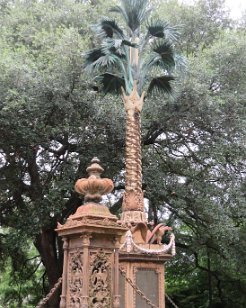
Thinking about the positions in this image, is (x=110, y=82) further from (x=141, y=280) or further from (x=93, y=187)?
(x=93, y=187)

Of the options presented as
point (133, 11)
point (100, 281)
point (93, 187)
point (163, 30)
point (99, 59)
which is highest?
point (133, 11)

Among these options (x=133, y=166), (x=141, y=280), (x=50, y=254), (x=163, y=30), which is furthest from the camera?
(x=50, y=254)

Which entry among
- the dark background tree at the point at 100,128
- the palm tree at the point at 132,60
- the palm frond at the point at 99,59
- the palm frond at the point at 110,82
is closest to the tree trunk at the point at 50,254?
the dark background tree at the point at 100,128

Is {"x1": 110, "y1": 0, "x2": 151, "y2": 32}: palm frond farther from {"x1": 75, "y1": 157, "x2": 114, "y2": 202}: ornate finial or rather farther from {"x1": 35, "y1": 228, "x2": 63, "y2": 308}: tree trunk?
{"x1": 75, "y1": 157, "x2": 114, "y2": 202}: ornate finial

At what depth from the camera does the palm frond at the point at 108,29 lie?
14.7 m

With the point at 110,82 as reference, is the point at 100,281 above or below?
below

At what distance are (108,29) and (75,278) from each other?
10507 mm

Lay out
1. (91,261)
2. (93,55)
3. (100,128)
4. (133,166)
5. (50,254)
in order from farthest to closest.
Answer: (50,254) < (100,128) < (93,55) < (133,166) < (91,261)

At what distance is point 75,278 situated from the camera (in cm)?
578

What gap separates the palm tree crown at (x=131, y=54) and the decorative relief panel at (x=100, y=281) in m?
8.92

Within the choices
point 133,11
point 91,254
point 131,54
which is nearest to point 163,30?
point 133,11

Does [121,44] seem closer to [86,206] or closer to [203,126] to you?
[203,126]

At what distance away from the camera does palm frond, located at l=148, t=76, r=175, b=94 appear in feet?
48.3

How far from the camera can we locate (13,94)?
1398cm
